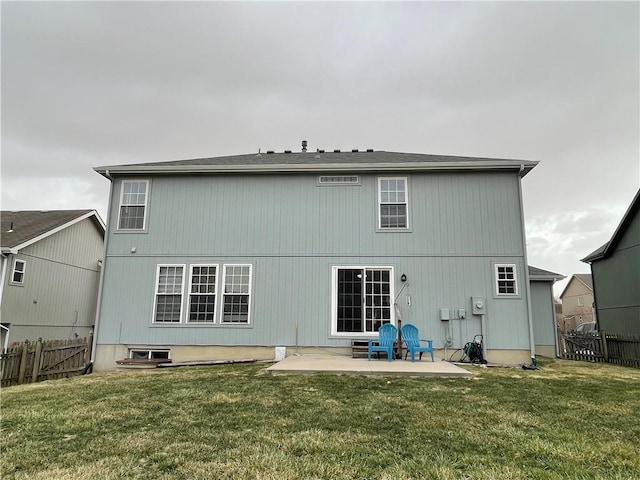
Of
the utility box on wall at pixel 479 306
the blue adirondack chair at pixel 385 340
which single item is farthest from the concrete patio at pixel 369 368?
the utility box on wall at pixel 479 306

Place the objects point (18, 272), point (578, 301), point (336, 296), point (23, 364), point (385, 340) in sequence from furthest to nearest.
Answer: point (578, 301) < point (18, 272) < point (336, 296) < point (385, 340) < point (23, 364)

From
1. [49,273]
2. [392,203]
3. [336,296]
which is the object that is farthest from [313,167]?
[49,273]

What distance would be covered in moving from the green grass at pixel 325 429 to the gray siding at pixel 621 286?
7.88 metres

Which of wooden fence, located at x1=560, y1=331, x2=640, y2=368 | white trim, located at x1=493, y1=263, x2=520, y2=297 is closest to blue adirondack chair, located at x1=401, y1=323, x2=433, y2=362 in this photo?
white trim, located at x1=493, y1=263, x2=520, y2=297

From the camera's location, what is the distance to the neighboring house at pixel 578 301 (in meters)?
37.1

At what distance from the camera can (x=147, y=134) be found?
17781 millimetres

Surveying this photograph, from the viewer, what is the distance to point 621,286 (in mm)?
14062

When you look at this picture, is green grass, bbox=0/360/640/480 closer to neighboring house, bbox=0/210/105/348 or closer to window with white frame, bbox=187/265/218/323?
window with white frame, bbox=187/265/218/323

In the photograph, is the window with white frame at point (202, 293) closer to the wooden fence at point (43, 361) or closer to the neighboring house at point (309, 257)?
the neighboring house at point (309, 257)

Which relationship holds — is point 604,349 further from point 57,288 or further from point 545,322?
point 57,288

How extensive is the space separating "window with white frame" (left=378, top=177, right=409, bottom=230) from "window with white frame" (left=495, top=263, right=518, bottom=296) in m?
2.52

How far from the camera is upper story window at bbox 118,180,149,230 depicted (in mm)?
10828

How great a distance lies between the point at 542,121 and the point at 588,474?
14.7 meters

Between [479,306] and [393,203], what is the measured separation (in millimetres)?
3303
